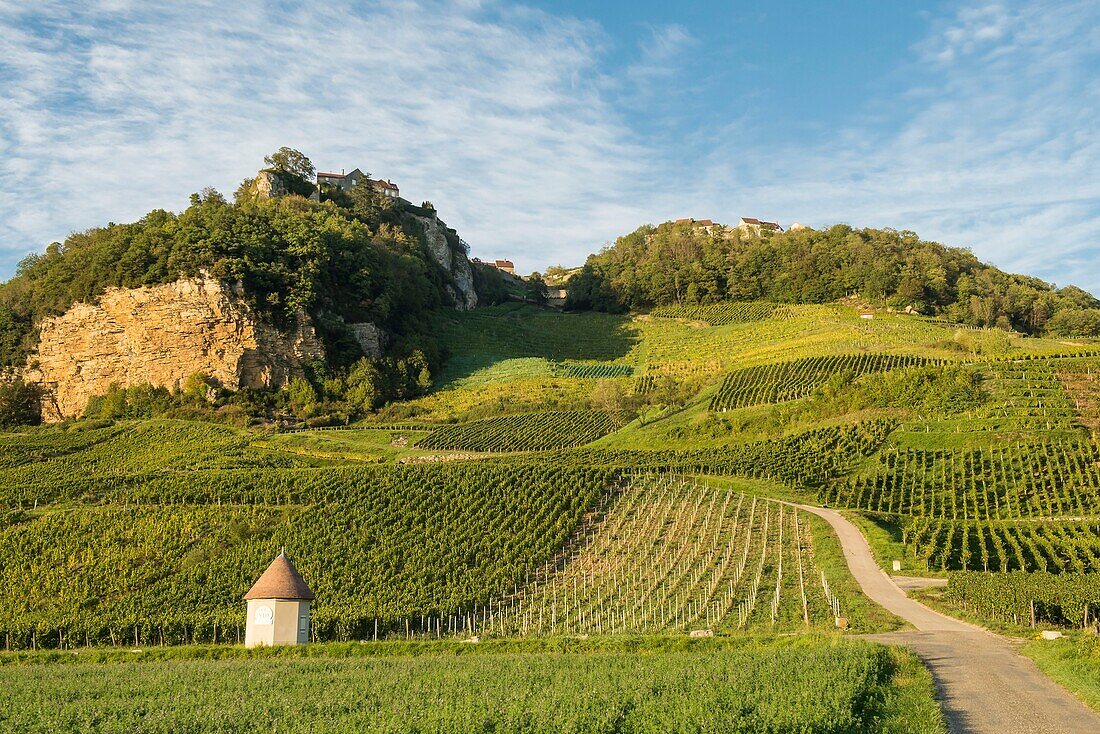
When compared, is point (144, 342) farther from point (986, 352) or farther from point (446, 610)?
point (986, 352)

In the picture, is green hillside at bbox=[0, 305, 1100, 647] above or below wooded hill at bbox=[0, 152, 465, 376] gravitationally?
below

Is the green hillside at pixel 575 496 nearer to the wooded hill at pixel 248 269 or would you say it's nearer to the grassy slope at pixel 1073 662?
the grassy slope at pixel 1073 662

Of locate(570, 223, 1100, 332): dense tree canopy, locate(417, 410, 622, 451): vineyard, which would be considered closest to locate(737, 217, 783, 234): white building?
locate(570, 223, 1100, 332): dense tree canopy

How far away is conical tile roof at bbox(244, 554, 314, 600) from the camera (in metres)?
23.2

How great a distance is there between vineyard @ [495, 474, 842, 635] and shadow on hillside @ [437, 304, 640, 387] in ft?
126

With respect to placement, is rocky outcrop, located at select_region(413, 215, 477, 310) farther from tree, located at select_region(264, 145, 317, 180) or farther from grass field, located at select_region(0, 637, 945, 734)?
grass field, located at select_region(0, 637, 945, 734)

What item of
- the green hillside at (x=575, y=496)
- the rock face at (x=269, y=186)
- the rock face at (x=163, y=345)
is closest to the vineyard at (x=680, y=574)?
the green hillside at (x=575, y=496)

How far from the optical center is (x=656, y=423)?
2243 inches

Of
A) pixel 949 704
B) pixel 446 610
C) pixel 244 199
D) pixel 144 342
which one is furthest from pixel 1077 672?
pixel 244 199

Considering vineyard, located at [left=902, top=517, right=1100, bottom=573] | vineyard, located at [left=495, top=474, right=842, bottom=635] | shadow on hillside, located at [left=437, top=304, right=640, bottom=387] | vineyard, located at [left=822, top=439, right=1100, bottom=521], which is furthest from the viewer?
shadow on hillside, located at [left=437, top=304, right=640, bottom=387]

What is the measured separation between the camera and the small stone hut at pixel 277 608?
23328 millimetres

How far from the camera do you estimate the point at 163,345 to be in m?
68.7

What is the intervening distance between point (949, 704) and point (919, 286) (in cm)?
8134

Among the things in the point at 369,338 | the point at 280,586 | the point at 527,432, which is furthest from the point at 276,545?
the point at 369,338
